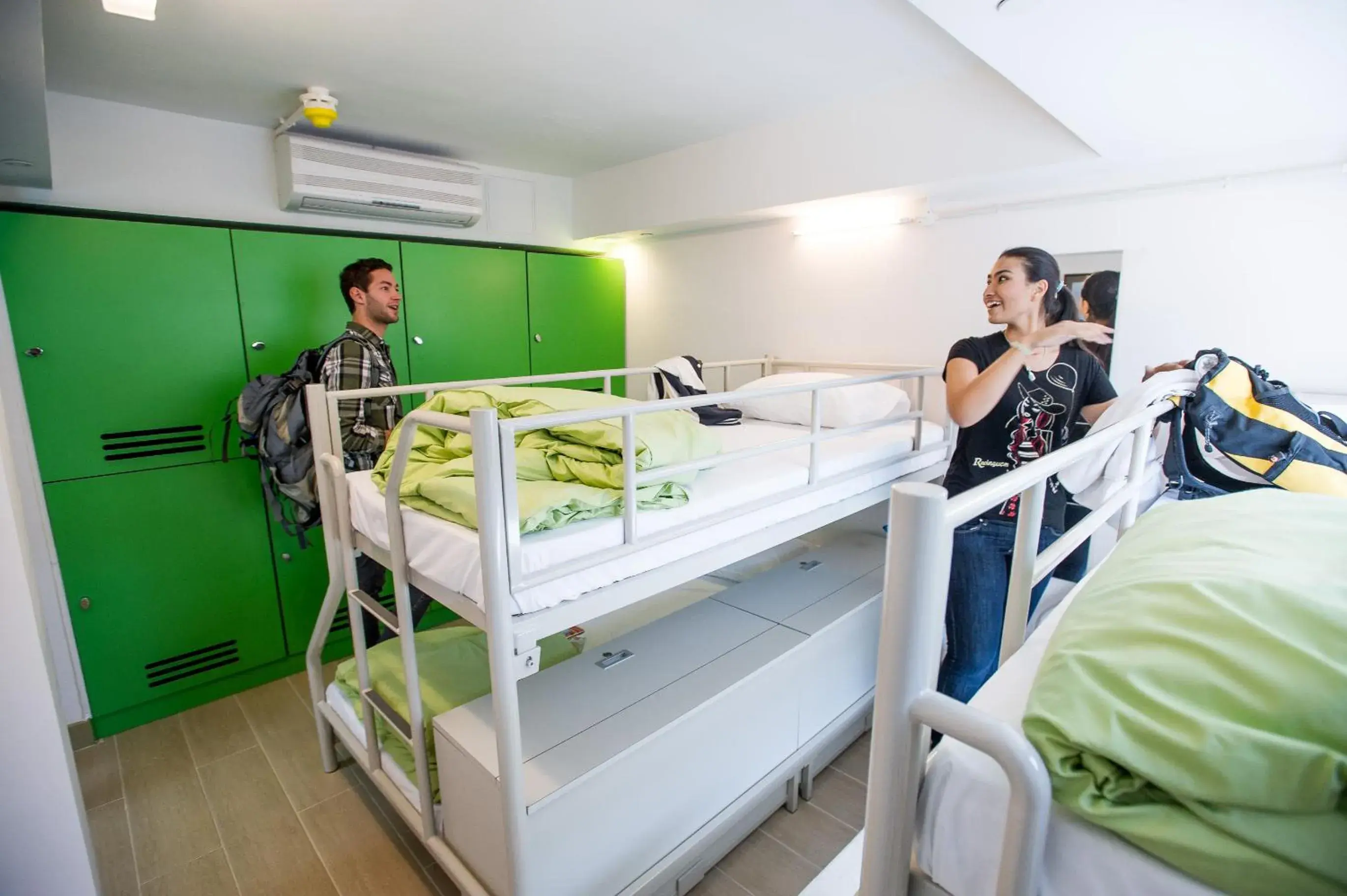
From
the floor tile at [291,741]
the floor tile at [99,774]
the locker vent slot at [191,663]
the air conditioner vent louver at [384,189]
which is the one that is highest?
the air conditioner vent louver at [384,189]

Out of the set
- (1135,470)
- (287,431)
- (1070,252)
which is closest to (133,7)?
(287,431)

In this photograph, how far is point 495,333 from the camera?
341cm

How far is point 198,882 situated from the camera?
183cm

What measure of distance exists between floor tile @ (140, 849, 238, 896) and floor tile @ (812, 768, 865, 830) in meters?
1.85

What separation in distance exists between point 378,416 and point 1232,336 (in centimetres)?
306

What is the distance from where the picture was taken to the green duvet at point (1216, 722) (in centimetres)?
55

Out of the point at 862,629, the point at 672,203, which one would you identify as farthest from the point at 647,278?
the point at 862,629

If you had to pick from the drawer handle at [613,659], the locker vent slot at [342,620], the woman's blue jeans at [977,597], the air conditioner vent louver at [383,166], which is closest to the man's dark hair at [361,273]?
the air conditioner vent louver at [383,166]

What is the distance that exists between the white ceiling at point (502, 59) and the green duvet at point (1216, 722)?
1791 mm

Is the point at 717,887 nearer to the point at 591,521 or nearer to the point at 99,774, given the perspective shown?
the point at 591,521

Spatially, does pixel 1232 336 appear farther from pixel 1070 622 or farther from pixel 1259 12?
pixel 1070 622


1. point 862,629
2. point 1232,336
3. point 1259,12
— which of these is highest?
point 1259,12

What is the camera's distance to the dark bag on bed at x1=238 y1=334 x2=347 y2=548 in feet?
7.80

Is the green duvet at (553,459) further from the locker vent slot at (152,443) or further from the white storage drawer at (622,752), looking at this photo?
the locker vent slot at (152,443)
